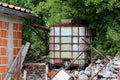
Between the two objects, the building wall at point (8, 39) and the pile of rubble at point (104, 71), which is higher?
the building wall at point (8, 39)

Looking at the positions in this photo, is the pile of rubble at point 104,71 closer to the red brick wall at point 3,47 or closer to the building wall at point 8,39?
the building wall at point 8,39

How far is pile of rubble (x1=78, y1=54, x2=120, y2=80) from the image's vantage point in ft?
38.8

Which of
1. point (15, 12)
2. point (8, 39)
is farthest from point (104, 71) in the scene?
point (15, 12)

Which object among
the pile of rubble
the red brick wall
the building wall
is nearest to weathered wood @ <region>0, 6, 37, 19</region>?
the building wall

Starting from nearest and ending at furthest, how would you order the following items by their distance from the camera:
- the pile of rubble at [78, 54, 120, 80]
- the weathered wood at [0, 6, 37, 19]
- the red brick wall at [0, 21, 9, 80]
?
1. the weathered wood at [0, 6, 37, 19]
2. the red brick wall at [0, 21, 9, 80]
3. the pile of rubble at [78, 54, 120, 80]

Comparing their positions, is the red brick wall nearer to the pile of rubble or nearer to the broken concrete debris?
the broken concrete debris

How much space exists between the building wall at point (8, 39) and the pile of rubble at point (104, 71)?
2264mm

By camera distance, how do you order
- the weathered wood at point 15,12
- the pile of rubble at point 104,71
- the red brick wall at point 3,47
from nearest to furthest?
the weathered wood at point 15,12, the red brick wall at point 3,47, the pile of rubble at point 104,71

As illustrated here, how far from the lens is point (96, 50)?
12.4 meters

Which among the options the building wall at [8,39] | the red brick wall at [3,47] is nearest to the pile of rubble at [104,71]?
the building wall at [8,39]

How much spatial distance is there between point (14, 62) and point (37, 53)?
530cm

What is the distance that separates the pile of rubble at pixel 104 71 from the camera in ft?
38.8

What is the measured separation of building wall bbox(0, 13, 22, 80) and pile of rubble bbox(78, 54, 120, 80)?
2.26m

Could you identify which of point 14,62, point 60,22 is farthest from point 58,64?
point 14,62
